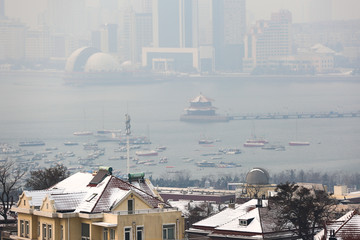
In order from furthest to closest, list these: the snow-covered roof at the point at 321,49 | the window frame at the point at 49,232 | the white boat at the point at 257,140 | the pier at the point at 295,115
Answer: the snow-covered roof at the point at 321,49, the pier at the point at 295,115, the white boat at the point at 257,140, the window frame at the point at 49,232

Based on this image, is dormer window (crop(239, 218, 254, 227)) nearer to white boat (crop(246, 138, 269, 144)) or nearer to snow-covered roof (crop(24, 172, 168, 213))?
snow-covered roof (crop(24, 172, 168, 213))

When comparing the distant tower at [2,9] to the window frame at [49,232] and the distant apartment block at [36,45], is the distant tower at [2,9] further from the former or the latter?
the window frame at [49,232]

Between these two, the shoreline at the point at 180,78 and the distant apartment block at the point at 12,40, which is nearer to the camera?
the shoreline at the point at 180,78

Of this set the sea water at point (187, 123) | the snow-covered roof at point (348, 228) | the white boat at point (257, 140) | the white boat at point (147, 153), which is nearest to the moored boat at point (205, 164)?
the sea water at point (187, 123)

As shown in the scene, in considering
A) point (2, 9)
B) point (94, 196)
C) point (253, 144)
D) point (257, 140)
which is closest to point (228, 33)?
point (2, 9)

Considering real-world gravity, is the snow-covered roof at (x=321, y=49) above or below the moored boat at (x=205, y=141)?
above

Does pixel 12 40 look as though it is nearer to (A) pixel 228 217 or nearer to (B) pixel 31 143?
(B) pixel 31 143
